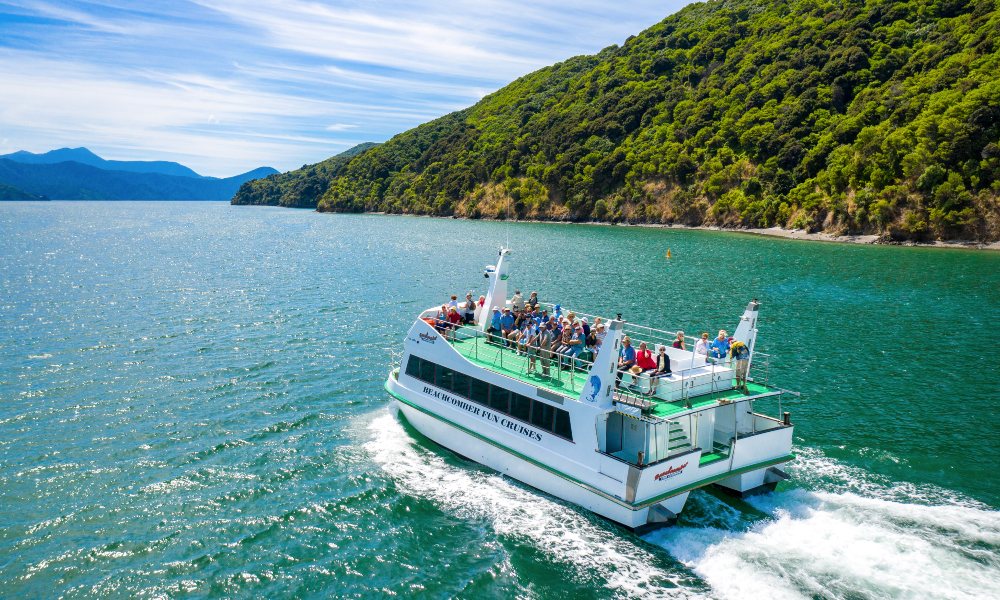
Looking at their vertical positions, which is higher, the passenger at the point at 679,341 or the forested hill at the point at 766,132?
the forested hill at the point at 766,132

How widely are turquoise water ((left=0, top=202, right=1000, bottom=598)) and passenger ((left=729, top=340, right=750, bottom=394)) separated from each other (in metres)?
3.04

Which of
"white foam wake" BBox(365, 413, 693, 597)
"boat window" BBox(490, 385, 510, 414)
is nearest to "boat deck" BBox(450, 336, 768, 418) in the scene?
"boat window" BBox(490, 385, 510, 414)

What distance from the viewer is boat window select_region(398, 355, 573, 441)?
52.3ft

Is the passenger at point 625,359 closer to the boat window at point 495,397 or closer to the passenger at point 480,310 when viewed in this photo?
the boat window at point 495,397

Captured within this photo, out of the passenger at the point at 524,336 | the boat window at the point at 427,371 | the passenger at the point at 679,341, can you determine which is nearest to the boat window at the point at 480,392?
the passenger at the point at 524,336

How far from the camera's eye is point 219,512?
15.5 m

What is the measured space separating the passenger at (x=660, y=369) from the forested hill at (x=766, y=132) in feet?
230

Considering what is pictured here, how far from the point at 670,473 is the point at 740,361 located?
158 inches

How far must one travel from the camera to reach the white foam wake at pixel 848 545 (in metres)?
12.3

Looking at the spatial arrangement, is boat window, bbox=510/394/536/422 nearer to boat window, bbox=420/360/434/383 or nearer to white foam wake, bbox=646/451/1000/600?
boat window, bbox=420/360/434/383

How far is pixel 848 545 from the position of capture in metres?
13.7

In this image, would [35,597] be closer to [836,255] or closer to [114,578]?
[114,578]

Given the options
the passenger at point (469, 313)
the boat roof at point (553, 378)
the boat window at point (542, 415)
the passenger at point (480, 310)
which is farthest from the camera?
the passenger at point (469, 313)

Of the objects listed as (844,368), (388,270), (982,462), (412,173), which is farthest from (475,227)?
(982,462)
